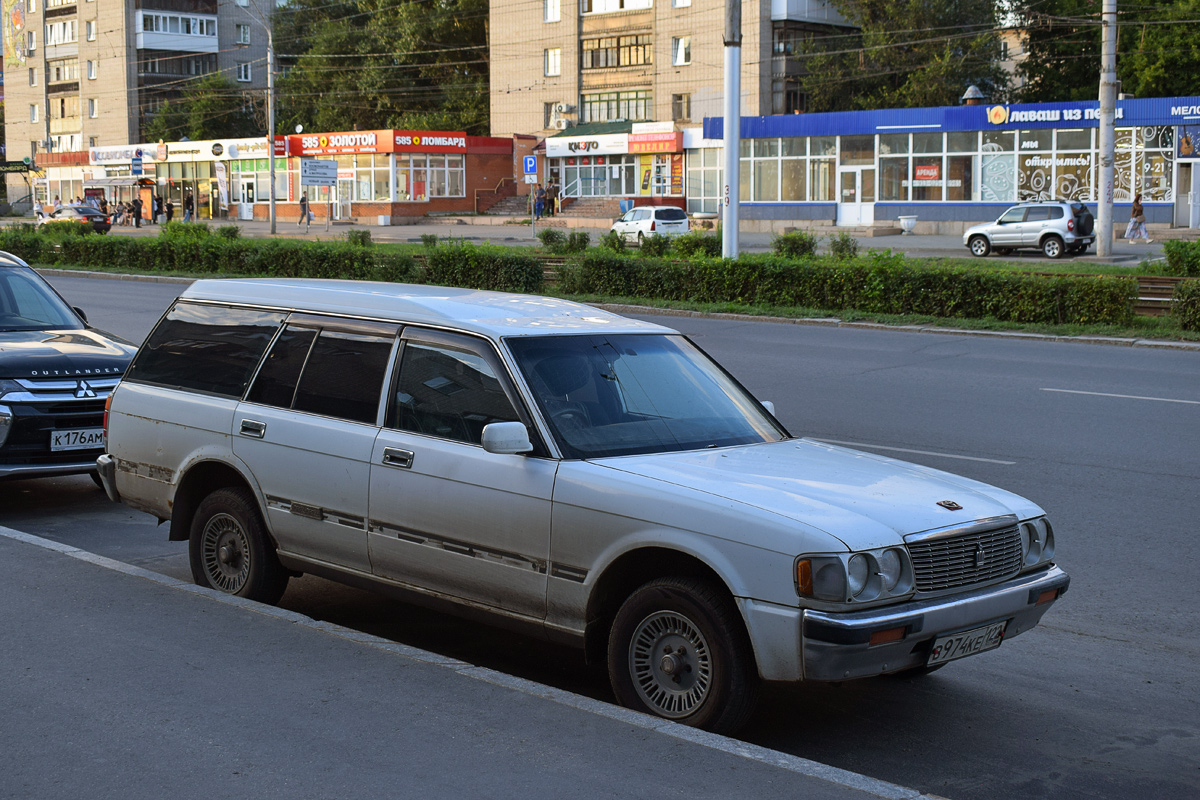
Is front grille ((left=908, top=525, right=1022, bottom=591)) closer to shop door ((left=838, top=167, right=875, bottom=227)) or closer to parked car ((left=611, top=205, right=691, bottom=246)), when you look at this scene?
parked car ((left=611, top=205, right=691, bottom=246))

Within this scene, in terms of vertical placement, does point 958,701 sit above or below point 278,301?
below

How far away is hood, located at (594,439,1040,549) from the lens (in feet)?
14.4

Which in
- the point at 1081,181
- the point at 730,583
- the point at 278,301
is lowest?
the point at 730,583

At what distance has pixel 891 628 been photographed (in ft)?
14.1

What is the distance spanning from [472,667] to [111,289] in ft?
88.8

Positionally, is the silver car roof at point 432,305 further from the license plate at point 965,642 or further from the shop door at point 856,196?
the shop door at point 856,196

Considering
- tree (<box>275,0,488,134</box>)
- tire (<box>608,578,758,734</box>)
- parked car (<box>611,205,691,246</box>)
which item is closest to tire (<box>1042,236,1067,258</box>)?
parked car (<box>611,205,691,246</box>)

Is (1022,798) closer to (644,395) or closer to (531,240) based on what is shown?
(644,395)

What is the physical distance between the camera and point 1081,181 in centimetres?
4806

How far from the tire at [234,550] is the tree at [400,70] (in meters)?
80.4

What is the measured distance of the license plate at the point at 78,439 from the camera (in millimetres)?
8555

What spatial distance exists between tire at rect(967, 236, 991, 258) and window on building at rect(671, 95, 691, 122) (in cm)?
3171

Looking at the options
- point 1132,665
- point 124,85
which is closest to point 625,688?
point 1132,665

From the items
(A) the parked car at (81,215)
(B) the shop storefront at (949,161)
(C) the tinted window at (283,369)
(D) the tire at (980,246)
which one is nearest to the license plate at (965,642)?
(C) the tinted window at (283,369)
